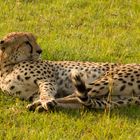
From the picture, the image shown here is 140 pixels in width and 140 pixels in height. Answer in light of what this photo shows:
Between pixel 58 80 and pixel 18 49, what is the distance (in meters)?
0.53

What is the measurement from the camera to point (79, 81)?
4848mm

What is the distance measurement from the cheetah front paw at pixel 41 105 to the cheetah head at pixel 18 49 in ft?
2.83

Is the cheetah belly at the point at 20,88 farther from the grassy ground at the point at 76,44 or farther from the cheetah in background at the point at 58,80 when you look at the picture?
the grassy ground at the point at 76,44

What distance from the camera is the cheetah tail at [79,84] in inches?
189

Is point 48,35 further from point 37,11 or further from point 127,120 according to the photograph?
point 127,120

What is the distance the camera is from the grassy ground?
474cm

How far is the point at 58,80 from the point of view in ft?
19.2

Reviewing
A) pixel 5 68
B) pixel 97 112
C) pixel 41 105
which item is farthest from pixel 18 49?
pixel 97 112

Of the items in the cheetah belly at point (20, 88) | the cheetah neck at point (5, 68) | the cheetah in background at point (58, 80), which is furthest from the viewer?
the cheetah neck at point (5, 68)

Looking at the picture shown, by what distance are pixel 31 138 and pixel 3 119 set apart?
1.88 ft

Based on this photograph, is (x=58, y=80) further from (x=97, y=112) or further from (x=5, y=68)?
(x=97, y=112)

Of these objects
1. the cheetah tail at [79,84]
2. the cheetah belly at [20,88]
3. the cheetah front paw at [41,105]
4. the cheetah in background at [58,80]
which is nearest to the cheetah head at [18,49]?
the cheetah in background at [58,80]

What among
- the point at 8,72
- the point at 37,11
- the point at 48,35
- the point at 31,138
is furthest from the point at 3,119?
the point at 37,11

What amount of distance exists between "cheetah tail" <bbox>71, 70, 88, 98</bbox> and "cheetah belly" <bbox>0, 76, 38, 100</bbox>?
71 cm
